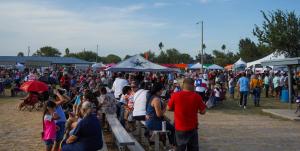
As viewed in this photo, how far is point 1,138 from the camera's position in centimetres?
1114

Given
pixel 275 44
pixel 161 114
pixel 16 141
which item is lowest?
pixel 16 141

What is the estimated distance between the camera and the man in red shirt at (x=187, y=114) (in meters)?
7.02

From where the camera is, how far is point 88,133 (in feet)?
20.9

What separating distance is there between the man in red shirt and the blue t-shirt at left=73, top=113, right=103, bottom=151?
1417 millimetres

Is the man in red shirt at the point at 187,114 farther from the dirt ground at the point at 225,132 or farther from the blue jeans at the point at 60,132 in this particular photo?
the dirt ground at the point at 225,132

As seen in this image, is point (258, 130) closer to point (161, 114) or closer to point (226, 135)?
point (226, 135)

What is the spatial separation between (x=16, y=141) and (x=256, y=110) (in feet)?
38.9

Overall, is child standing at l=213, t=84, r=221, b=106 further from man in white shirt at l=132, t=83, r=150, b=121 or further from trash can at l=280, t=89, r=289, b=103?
man in white shirt at l=132, t=83, r=150, b=121

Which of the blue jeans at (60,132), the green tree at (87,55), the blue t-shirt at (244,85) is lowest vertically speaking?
the blue jeans at (60,132)

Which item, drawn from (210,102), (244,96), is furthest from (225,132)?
(244,96)

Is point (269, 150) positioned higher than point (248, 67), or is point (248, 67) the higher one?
point (248, 67)

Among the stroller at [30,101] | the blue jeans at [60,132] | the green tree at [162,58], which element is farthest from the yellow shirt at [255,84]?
the green tree at [162,58]

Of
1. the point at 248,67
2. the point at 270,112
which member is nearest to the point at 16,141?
the point at 270,112

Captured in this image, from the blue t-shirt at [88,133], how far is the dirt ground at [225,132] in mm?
3645
